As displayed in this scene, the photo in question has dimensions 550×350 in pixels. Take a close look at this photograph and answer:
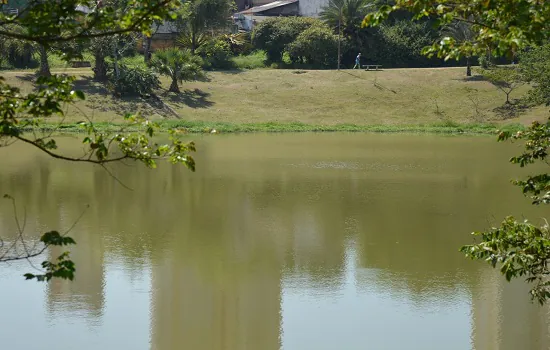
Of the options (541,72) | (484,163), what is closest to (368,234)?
(484,163)

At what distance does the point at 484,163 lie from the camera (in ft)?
89.0

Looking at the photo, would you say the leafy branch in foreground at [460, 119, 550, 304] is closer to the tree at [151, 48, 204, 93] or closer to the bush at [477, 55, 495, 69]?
the tree at [151, 48, 204, 93]

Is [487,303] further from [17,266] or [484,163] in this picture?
[484,163]

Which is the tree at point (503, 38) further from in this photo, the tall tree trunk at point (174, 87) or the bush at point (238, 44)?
the bush at point (238, 44)

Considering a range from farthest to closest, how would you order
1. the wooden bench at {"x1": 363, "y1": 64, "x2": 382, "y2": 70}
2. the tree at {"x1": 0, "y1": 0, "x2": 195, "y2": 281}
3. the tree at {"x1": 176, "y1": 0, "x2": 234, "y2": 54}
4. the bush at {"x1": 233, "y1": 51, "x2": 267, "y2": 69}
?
the bush at {"x1": 233, "y1": 51, "x2": 267, "y2": 69} → the wooden bench at {"x1": 363, "y1": 64, "x2": 382, "y2": 70} → the tree at {"x1": 176, "y1": 0, "x2": 234, "y2": 54} → the tree at {"x1": 0, "y1": 0, "x2": 195, "y2": 281}

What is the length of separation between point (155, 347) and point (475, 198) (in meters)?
12.4

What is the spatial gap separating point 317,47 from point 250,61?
4351mm

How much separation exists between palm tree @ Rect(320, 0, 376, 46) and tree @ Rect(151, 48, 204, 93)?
12.6 meters

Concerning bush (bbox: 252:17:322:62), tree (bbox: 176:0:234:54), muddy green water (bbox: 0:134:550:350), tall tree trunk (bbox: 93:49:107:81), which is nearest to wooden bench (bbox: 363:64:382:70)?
bush (bbox: 252:17:322:62)

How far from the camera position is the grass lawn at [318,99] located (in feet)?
128

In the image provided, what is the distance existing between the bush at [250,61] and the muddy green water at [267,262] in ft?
82.5

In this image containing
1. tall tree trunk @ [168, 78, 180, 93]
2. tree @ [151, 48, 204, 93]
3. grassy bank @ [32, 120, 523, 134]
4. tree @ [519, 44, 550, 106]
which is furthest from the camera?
tall tree trunk @ [168, 78, 180, 93]

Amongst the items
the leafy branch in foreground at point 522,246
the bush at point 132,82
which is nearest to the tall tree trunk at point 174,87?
the bush at point 132,82

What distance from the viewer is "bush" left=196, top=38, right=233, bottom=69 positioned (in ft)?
155
